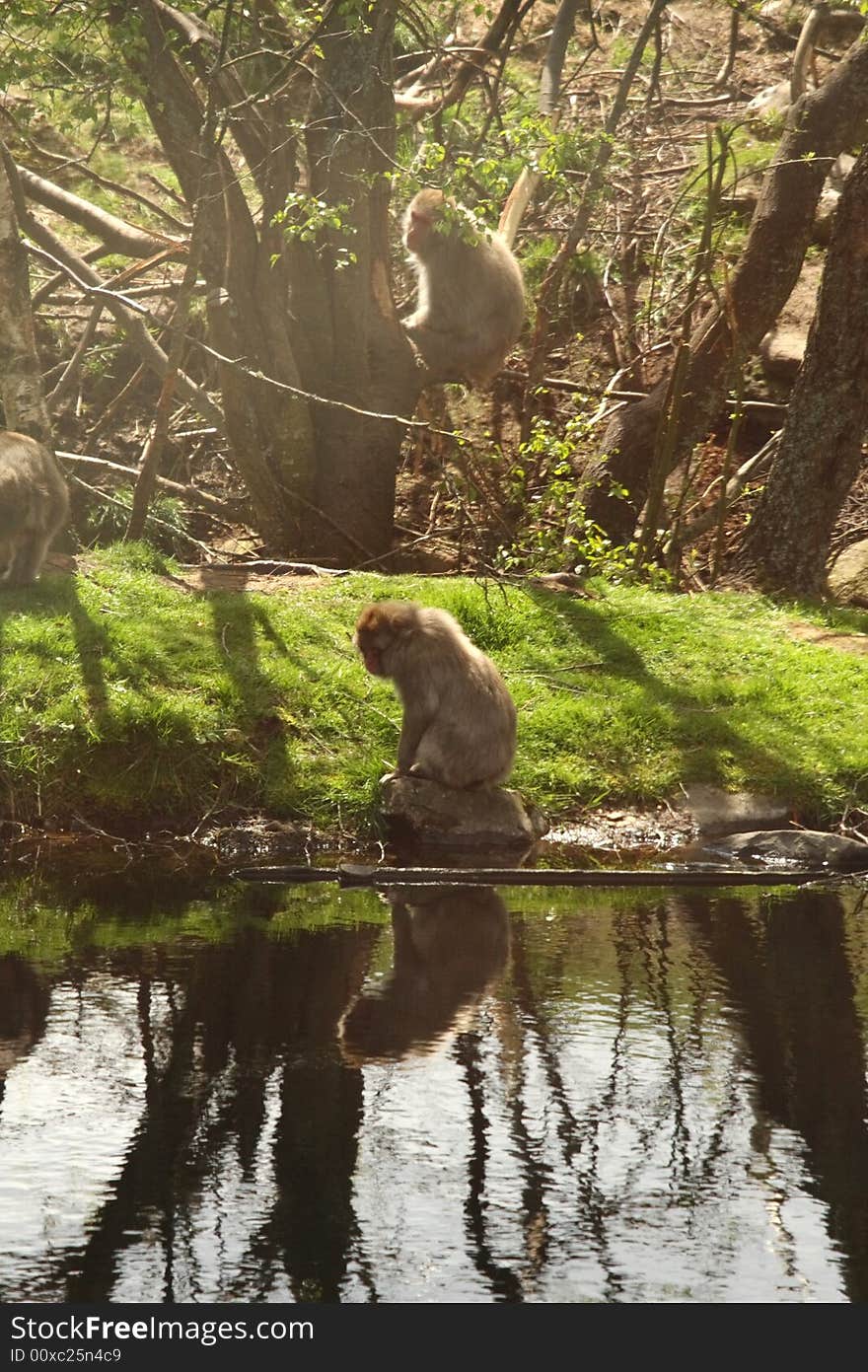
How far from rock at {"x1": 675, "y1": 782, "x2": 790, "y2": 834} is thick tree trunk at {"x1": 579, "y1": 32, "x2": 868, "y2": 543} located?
4071 millimetres

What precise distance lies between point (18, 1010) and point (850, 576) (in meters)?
9.24

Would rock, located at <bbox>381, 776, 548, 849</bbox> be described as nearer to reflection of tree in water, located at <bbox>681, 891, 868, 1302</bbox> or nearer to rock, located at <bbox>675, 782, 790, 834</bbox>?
rock, located at <bbox>675, 782, 790, 834</bbox>

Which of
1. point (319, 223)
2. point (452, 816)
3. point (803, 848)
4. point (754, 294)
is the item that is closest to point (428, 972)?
point (452, 816)

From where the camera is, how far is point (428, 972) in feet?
18.4

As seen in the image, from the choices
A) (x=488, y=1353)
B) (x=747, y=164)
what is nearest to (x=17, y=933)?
(x=488, y=1353)

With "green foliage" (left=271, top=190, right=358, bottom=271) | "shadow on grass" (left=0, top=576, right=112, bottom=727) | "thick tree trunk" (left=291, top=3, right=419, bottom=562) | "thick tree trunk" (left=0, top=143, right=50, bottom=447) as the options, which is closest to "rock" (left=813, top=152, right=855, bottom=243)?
"thick tree trunk" (left=291, top=3, right=419, bottom=562)

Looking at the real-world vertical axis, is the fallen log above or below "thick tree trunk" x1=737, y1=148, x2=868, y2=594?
below

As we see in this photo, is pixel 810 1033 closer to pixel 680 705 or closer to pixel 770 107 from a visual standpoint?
pixel 680 705

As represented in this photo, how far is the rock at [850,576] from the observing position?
12.5 meters

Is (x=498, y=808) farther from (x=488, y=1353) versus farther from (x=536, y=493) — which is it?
(x=536, y=493)

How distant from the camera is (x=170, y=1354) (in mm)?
3191

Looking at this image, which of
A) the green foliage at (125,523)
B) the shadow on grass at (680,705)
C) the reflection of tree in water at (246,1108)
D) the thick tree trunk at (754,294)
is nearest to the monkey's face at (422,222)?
the thick tree trunk at (754,294)

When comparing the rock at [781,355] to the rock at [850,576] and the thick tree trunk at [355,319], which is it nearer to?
the rock at [850,576]

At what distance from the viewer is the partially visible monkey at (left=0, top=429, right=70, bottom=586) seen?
29.9 feet
